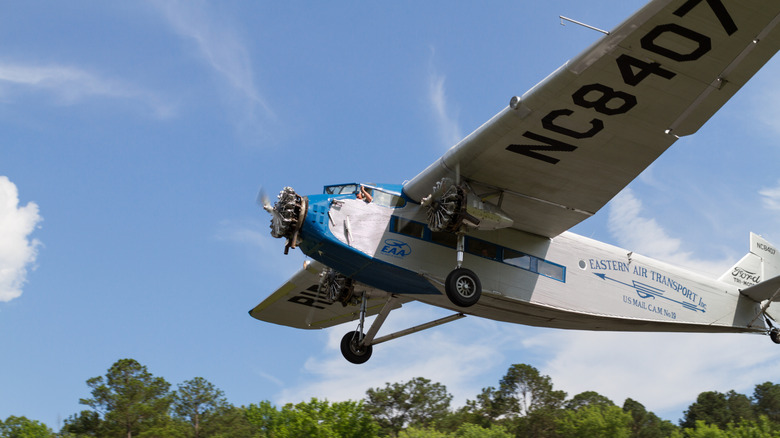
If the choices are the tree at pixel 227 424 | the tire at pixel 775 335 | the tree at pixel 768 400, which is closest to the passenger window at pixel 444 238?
the tire at pixel 775 335

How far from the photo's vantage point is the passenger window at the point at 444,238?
1631cm

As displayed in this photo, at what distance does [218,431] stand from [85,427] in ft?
28.9

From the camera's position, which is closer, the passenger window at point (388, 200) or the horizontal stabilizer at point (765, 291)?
the passenger window at point (388, 200)

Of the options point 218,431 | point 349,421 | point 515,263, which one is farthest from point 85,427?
point 515,263

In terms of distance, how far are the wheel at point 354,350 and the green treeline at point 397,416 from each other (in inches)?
994

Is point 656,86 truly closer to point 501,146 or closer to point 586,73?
point 586,73

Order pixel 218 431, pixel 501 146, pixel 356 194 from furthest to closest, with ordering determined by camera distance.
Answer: pixel 218 431, pixel 356 194, pixel 501 146

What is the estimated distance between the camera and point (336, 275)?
1806cm

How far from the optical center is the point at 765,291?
2052 cm

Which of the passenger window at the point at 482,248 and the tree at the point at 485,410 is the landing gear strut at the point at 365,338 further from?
the tree at the point at 485,410

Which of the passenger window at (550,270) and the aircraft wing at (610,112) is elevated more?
the aircraft wing at (610,112)

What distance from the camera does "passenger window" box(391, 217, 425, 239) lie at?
1612 cm

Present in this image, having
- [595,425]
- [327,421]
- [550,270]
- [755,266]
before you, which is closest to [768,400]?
[595,425]

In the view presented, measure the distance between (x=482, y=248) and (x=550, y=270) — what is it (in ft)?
6.43
